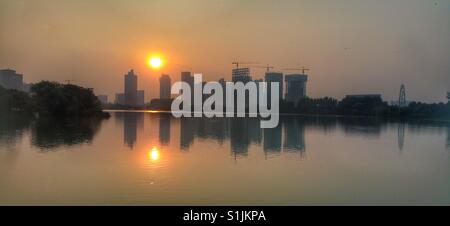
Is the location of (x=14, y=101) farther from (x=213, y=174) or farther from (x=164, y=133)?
(x=213, y=174)

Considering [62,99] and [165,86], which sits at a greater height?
[165,86]

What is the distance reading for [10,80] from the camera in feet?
34.1

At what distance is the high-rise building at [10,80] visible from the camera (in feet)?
30.6

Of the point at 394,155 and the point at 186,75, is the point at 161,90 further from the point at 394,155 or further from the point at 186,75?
the point at 394,155

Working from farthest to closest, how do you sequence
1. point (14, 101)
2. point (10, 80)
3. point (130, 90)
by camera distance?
point (130, 90) < point (14, 101) < point (10, 80)

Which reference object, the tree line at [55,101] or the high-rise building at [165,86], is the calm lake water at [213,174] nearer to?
the tree line at [55,101]

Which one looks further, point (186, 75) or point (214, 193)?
point (186, 75)

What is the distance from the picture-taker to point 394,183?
381 cm

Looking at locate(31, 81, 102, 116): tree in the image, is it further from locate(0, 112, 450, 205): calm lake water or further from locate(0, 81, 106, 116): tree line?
locate(0, 112, 450, 205): calm lake water

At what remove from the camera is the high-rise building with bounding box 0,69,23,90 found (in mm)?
9341

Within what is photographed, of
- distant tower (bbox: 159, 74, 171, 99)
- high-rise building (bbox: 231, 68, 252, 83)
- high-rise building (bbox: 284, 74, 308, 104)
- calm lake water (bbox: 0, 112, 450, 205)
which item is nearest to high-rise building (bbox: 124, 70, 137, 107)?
distant tower (bbox: 159, 74, 171, 99)

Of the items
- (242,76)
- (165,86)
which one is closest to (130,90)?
(165,86)
